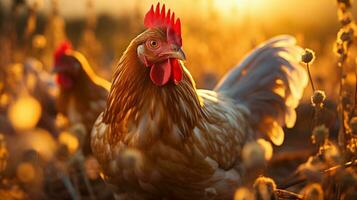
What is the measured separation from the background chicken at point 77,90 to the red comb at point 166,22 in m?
1.93

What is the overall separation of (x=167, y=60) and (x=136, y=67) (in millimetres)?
191

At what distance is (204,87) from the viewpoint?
655cm

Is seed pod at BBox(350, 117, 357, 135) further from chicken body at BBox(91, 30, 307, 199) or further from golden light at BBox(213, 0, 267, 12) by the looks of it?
golden light at BBox(213, 0, 267, 12)

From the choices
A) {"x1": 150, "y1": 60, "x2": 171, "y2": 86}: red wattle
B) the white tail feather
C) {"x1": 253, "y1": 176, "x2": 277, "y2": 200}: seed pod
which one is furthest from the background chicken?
{"x1": 253, "y1": 176, "x2": 277, "y2": 200}: seed pod

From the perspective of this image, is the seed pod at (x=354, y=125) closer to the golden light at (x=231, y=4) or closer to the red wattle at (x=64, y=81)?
the red wattle at (x=64, y=81)

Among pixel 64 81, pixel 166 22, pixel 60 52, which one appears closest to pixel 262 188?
pixel 166 22

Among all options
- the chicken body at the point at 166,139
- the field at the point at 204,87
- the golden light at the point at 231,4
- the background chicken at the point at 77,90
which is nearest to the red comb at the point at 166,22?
the chicken body at the point at 166,139

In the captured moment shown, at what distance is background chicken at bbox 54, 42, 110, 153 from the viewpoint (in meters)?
4.92

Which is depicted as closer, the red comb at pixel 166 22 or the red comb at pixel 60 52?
the red comb at pixel 166 22

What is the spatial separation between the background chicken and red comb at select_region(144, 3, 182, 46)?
1927 mm

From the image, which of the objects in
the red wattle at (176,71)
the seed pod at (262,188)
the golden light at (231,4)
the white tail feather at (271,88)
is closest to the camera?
the seed pod at (262,188)

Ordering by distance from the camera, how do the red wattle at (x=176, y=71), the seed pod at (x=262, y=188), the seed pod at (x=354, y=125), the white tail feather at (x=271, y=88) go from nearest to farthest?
the seed pod at (x=262, y=188)
the seed pod at (x=354, y=125)
the red wattle at (x=176, y=71)
the white tail feather at (x=271, y=88)

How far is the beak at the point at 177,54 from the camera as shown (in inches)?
111

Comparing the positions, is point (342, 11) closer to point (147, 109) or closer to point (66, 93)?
point (147, 109)
